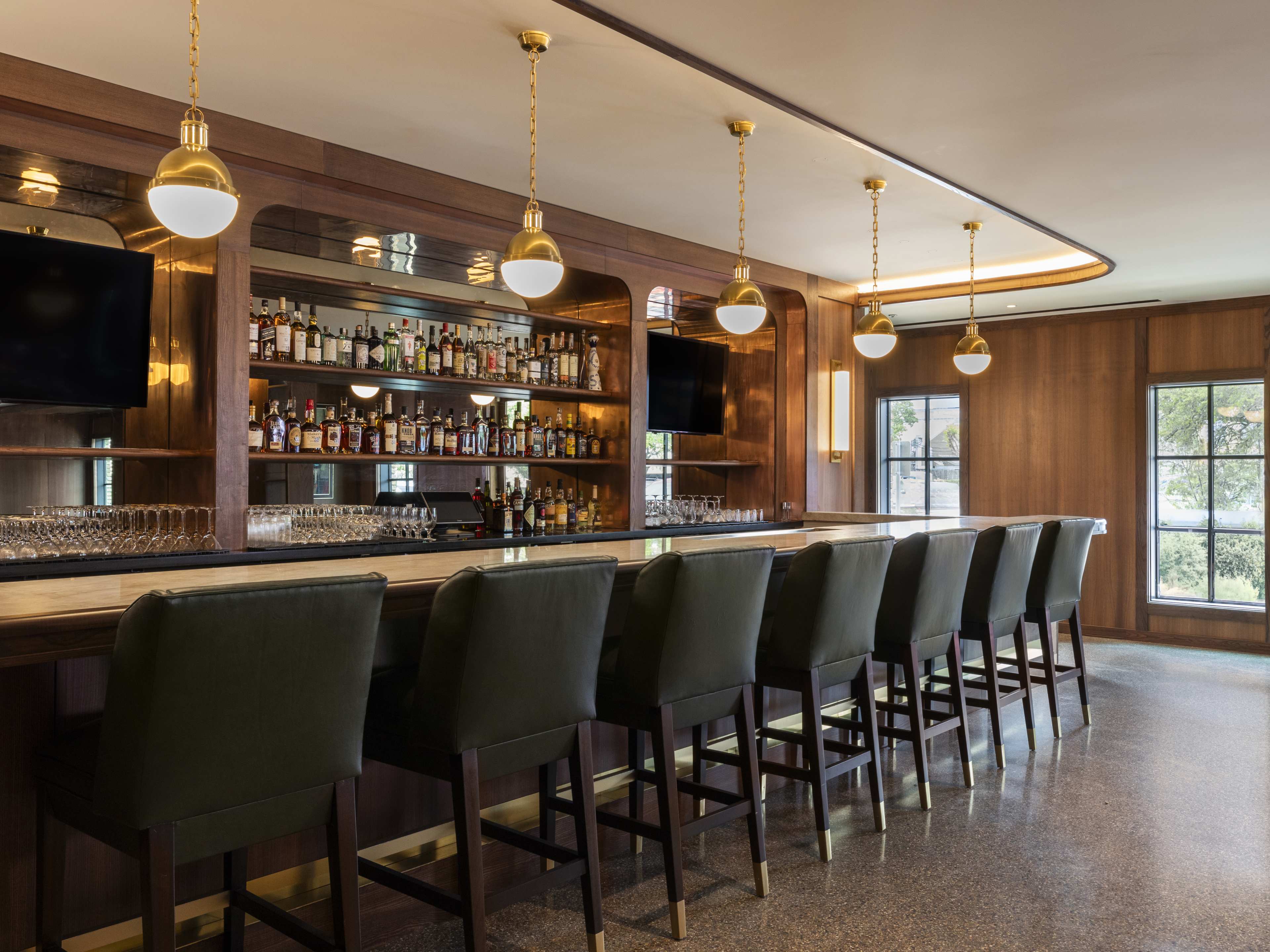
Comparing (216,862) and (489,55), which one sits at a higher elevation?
(489,55)

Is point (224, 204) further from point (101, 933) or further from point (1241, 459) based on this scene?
point (1241, 459)

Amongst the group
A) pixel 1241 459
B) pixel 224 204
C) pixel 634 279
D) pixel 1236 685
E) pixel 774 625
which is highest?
pixel 634 279

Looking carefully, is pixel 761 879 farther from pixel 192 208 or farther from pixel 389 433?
pixel 389 433

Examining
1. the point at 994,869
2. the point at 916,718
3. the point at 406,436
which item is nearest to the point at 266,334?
the point at 406,436

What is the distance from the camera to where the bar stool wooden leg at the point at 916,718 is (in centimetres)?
358

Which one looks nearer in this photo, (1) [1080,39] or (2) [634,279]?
(1) [1080,39]

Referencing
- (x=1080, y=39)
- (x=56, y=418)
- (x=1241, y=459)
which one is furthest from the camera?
(x=1241, y=459)

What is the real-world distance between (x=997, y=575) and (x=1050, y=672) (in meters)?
0.91

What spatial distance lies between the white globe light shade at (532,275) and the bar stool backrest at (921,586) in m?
1.58

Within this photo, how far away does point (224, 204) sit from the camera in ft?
8.25

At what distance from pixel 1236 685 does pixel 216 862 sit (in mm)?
6041

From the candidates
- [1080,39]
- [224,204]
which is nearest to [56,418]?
[224,204]

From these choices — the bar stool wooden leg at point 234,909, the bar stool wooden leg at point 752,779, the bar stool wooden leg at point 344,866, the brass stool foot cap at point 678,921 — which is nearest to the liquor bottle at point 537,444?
the bar stool wooden leg at point 752,779

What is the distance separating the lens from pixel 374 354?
4785 millimetres
